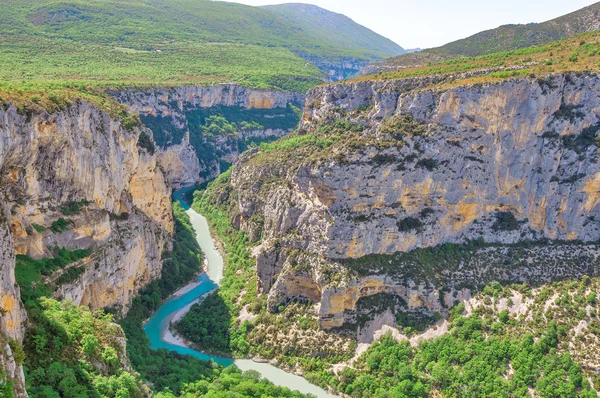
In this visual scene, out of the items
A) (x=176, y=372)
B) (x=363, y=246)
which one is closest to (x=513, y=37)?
(x=363, y=246)

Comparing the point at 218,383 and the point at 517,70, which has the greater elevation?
the point at 517,70

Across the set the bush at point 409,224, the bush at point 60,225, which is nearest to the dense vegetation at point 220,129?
the bush at point 60,225

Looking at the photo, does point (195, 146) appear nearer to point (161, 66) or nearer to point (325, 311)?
point (161, 66)

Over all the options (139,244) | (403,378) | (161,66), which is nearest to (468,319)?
(403,378)

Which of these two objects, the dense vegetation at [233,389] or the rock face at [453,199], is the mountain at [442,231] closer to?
the rock face at [453,199]

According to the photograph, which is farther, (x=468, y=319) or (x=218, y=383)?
(x=468, y=319)

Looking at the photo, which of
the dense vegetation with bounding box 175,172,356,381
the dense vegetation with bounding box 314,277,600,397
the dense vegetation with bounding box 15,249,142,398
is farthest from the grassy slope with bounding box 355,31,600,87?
the dense vegetation with bounding box 15,249,142,398

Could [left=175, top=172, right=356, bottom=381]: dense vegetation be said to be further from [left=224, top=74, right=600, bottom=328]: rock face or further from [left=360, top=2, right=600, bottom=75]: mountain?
[left=360, top=2, right=600, bottom=75]: mountain
